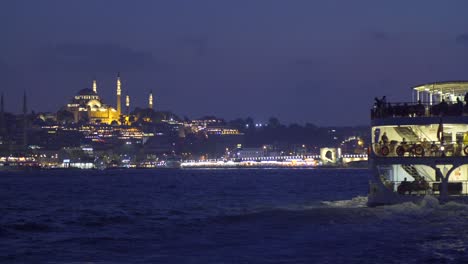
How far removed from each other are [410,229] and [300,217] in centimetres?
682

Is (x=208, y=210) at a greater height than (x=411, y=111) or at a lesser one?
lesser

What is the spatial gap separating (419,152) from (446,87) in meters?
4.58

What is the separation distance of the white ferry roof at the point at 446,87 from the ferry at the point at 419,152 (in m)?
0.17

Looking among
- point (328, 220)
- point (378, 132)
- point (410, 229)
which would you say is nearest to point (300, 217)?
point (328, 220)

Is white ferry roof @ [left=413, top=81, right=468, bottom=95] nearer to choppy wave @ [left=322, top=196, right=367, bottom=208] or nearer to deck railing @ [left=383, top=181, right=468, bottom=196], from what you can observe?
deck railing @ [left=383, top=181, right=468, bottom=196]

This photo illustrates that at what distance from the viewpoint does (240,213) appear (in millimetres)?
38719

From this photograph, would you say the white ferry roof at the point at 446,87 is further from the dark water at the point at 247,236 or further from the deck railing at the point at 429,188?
the dark water at the point at 247,236

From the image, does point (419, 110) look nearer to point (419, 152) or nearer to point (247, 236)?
point (419, 152)

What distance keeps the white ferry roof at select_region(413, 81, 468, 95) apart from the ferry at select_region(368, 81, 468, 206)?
0.55ft

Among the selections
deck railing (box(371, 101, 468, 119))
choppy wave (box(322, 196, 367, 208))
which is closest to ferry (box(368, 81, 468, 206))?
deck railing (box(371, 101, 468, 119))

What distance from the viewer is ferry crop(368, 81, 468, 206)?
32.7 m

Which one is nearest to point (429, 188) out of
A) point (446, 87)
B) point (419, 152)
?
point (419, 152)

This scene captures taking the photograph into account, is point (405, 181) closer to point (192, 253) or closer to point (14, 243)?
point (192, 253)

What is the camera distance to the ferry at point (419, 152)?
32.7 m
